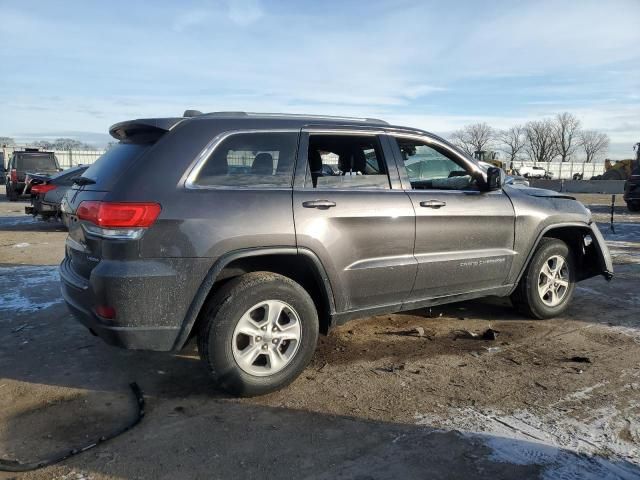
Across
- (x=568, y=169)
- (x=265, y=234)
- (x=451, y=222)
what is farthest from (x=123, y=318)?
(x=568, y=169)

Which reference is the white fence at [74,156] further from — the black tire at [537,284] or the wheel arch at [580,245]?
the black tire at [537,284]

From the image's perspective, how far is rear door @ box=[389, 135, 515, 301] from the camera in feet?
14.5

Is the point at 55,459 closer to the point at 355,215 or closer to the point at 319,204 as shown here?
the point at 319,204

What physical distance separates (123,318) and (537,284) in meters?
3.93

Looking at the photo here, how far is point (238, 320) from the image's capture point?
3.55 metres

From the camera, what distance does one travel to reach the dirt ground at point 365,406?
9.45 feet

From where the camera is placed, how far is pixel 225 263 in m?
3.49

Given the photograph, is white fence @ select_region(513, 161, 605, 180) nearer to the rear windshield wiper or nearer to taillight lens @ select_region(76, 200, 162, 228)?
the rear windshield wiper

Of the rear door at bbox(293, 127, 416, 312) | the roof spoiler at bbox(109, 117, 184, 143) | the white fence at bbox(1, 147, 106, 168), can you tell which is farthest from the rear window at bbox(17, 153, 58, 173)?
the white fence at bbox(1, 147, 106, 168)

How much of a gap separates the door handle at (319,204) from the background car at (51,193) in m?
9.57

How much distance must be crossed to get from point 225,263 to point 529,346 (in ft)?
9.35

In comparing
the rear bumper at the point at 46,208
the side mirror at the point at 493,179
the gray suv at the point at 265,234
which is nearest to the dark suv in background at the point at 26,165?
the rear bumper at the point at 46,208

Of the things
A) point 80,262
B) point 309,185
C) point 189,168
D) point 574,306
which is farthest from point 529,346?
point 80,262

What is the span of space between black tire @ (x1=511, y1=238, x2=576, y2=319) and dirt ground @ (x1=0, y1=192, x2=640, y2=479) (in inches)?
6.3
